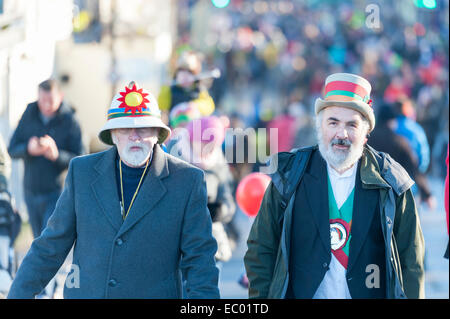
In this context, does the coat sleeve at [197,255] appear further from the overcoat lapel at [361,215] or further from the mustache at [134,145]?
the overcoat lapel at [361,215]

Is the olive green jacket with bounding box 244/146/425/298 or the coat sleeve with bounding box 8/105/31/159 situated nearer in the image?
the olive green jacket with bounding box 244/146/425/298

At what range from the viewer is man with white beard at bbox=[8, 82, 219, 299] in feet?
13.9

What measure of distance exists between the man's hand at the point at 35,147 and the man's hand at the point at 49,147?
0.03 meters

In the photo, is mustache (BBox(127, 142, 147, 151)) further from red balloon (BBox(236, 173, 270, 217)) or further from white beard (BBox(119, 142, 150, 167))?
red balloon (BBox(236, 173, 270, 217))

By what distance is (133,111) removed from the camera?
4.37m

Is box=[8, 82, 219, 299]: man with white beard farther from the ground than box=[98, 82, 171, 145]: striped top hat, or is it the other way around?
box=[98, 82, 171, 145]: striped top hat

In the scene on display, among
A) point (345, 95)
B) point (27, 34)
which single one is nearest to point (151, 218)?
point (345, 95)

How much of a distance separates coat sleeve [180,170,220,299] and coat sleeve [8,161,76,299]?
55 cm

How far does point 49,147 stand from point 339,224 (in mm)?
4186

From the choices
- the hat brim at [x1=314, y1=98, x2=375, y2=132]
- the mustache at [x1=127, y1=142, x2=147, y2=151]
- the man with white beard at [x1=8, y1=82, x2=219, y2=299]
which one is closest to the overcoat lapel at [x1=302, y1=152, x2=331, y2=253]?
the hat brim at [x1=314, y1=98, x2=375, y2=132]

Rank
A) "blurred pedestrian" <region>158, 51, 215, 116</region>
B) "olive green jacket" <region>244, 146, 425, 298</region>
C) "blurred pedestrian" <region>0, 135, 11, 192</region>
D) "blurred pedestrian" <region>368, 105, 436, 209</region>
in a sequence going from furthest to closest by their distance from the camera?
"blurred pedestrian" <region>158, 51, 215, 116</region>, "blurred pedestrian" <region>368, 105, 436, 209</region>, "blurred pedestrian" <region>0, 135, 11, 192</region>, "olive green jacket" <region>244, 146, 425, 298</region>

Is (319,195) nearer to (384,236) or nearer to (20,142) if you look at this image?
(384,236)

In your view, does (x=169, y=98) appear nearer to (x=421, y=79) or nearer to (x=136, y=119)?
(x=136, y=119)

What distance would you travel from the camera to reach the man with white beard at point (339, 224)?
4.19m
